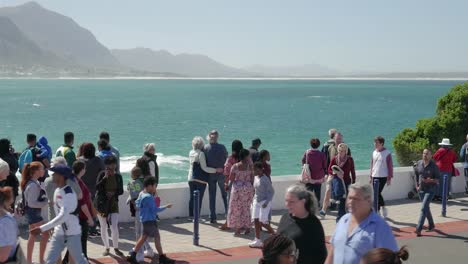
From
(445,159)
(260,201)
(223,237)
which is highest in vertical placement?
(445,159)

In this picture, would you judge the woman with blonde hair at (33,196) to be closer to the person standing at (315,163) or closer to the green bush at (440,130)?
the person standing at (315,163)

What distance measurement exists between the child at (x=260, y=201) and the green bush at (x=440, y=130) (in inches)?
406

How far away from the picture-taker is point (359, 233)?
17.6ft

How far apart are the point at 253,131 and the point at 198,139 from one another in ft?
193

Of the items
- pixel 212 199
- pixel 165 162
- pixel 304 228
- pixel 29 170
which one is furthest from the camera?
pixel 165 162

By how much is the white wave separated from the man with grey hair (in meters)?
29.1

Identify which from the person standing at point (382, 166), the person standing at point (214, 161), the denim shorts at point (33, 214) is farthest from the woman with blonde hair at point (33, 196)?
the person standing at point (382, 166)

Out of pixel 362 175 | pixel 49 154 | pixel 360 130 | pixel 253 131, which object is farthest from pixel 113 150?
pixel 360 130

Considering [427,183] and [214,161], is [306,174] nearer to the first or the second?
[214,161]

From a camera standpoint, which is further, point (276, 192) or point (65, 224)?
point (276, 192)

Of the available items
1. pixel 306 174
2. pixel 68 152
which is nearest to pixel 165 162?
pixel 306 174

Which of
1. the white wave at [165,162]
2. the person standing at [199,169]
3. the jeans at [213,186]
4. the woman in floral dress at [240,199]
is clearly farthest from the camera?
the white wave at [165,162]

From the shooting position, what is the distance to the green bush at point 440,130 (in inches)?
742

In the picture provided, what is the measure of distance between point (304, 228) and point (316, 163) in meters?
6.19
